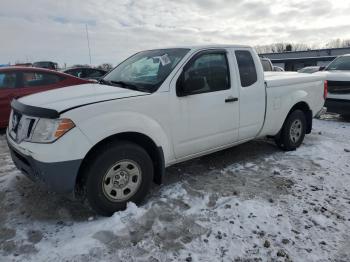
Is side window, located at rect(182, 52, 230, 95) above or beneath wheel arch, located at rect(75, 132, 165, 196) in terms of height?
above

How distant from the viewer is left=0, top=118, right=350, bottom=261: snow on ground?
2.86 metres

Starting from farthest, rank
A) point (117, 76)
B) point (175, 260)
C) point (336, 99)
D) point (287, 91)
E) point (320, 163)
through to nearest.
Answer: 1. point (336, 99)
2. point (287, 91)
3. point (320, 163)
4. point (117, 76)
5. point (175, 260)

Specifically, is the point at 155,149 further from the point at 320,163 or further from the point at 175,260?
the point at 320,163

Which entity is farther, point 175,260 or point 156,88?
point 156,88

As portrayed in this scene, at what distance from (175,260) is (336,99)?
23.1 feet

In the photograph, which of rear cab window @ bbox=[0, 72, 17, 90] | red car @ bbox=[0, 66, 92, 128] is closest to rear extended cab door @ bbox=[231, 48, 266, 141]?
red car @ bbox=[0, 66, 92, 128]

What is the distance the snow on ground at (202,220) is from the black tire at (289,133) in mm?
→ 779

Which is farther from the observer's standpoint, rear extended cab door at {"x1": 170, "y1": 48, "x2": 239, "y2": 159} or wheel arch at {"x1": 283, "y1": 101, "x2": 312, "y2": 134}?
wheel arch at {"x1": 283, "y1": 101, "x2": 312, "y2": 134}

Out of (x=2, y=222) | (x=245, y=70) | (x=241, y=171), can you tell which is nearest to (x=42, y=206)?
(x=2, y=222)

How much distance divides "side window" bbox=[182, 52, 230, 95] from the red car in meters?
4.69

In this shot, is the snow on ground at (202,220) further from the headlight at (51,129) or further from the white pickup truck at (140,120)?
the headlight at (51,129)

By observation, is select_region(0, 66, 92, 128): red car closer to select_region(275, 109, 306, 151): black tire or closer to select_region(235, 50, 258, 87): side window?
select_region(235, 50, 258, 87): side window

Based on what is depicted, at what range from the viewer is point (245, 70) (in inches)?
185

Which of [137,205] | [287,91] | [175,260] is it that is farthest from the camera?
[287,91]
